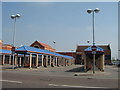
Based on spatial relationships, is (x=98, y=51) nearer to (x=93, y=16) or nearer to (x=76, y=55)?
(x=93, y=16)

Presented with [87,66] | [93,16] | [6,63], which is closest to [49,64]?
[6,63]

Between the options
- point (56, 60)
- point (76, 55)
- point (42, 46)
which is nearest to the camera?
point (56, 60)

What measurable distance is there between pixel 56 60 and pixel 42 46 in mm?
25225

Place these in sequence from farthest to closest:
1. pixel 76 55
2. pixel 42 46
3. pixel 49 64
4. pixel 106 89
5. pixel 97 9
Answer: pixel 76 55 < pixel 42 46 < pixel 49 64 < pixel 97 9 < pixel 106 89

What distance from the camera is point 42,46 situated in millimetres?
79062

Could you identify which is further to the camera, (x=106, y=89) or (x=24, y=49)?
(x=24, y=49)

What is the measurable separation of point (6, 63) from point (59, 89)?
4363cm

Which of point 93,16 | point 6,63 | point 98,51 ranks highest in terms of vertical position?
point 93,16

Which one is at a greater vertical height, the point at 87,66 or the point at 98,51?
the point at 98,51

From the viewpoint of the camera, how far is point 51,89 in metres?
10.7

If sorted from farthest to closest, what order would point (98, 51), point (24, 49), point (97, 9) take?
1. point (24, 49)
2. point (98, 51)
3. point (97, 9)

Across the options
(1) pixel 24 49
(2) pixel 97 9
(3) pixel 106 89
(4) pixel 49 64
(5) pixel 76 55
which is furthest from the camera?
(5) pixel 76 55

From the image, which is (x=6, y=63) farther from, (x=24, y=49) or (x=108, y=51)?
(x=108, y=51)

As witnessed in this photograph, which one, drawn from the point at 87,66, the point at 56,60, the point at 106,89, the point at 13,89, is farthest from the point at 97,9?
the point at 56,60
